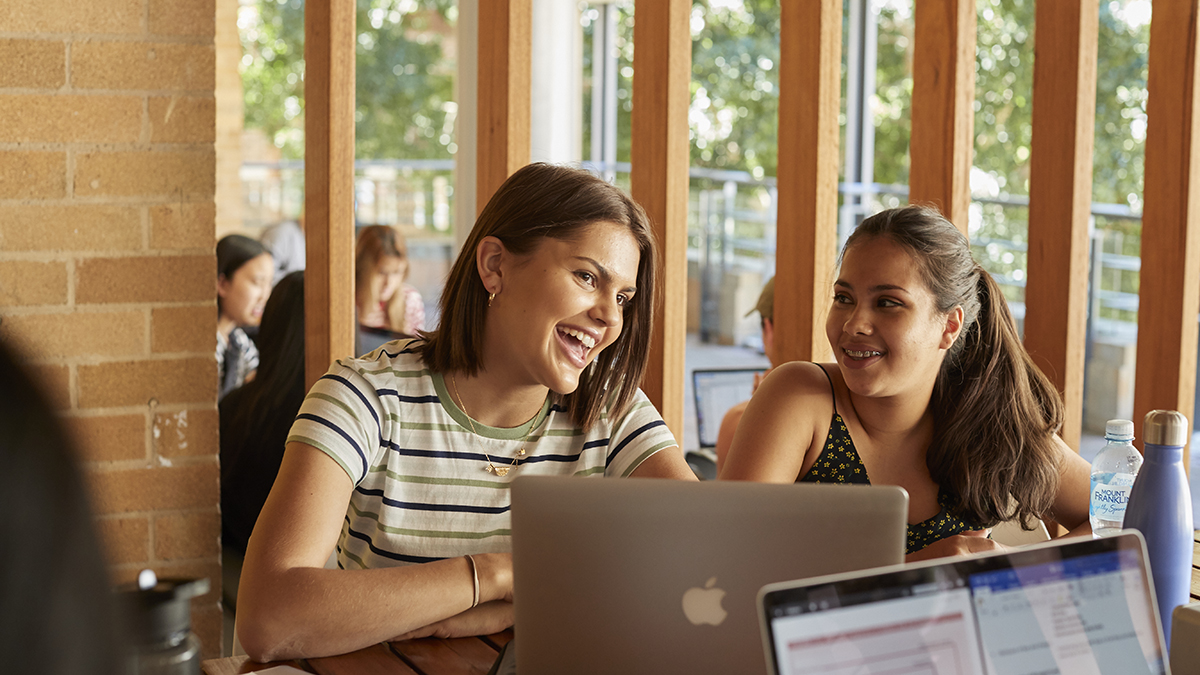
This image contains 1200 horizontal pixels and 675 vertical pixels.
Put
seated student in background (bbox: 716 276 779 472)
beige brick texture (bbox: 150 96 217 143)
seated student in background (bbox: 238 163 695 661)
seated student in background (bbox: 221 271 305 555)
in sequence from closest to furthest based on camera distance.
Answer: seated student in background (bbox: 238 163 695 661)
beige brick texture (bbox: 150 96 217 143)
seated student in background (bbox: 221 271 305 555)
seated student in background (bbox: 716 276 779 472)

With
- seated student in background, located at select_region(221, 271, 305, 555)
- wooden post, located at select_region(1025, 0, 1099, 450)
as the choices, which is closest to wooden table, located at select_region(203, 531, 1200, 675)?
seated student in background, located at select_region(221, 271, 305, 555)

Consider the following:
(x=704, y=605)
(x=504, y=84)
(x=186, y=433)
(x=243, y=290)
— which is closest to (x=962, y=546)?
(x=704, y=605)

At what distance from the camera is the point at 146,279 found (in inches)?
72.6

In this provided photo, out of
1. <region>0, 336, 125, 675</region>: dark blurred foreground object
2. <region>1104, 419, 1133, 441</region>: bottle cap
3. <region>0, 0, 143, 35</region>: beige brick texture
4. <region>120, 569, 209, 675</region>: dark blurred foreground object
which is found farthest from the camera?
<region>0, 0, 143, 35</region>: beige brick texture

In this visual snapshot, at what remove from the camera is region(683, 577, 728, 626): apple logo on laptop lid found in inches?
38.8

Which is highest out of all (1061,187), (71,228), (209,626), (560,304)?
(1061,187)

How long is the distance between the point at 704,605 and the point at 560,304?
696 mm

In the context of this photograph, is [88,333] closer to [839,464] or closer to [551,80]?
[839,464]

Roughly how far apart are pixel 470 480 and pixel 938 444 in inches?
31.5

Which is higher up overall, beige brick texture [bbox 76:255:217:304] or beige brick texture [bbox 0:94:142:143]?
beige brick texture [bbox 0:94:142:143]

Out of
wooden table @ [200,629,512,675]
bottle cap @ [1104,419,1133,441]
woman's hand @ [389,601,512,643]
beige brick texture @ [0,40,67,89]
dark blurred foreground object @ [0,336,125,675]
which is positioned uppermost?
beige brick texture @ [0,40,67,89]

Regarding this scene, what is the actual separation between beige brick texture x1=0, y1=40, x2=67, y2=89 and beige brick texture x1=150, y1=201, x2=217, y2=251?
26 centimetres

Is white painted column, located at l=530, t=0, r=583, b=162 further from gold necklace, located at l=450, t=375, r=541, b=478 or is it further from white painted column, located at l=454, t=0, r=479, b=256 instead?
gold necklace, located at l=450, t=375, r=541, b=478

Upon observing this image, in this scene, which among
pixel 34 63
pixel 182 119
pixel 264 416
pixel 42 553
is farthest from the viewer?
pixel 264 416
